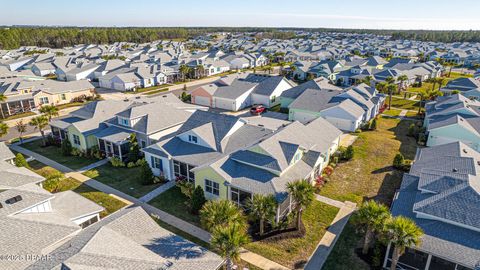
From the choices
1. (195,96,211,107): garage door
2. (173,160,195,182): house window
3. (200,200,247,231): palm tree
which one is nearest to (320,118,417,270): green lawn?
(200,200,247,231): palm tree

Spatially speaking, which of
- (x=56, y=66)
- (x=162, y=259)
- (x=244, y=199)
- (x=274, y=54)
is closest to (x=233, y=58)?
(x=274, y=54)

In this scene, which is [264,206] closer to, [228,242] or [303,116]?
[228,242]

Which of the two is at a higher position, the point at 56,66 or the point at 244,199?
the point at 56,66

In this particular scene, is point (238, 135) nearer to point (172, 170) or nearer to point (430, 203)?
point (172, 170)

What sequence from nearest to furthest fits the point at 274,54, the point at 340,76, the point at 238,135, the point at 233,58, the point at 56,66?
the point at 238,135, the point at 340,76, the point at 56,66, the point at 233,58, the point at 274,54

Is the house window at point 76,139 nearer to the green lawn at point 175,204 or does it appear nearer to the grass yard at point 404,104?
the green lawn at point 175,204

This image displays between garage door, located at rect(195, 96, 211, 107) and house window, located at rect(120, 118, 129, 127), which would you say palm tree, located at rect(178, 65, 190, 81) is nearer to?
garage door, located at rect(195, 96, 211, 107)

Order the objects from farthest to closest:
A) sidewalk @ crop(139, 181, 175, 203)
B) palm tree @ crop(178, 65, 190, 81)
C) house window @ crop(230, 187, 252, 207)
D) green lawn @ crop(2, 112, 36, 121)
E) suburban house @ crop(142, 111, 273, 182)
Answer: palm tree @ crop(178, 65, 190, 81) → green lawn @ crop(2, 112, 36, 121) → suburban house @ crop(142, 111, 273, 182) → sidewalk @ crop(139, 181, 175, 203) → house window @ crop(230, 187, 252, 207)
